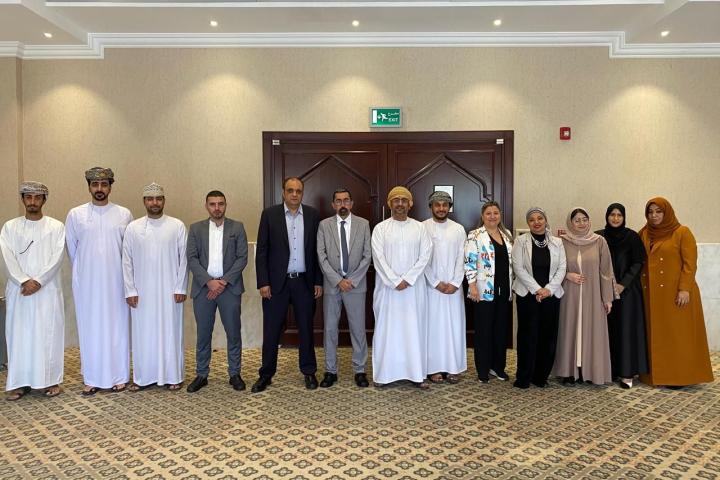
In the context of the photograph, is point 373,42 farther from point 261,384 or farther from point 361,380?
point 261,384

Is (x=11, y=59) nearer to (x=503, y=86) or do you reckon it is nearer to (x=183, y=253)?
(x=183, y=253)

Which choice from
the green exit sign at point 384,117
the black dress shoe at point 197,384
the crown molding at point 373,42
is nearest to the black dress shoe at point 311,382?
the black dress shoe at point 197,384

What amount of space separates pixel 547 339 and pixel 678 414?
105 centimetres

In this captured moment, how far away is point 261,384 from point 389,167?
2708mm

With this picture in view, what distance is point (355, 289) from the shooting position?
464 centimetres

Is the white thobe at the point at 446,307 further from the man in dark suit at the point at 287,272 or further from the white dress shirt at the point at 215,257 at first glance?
the white dress shirt at the point at 215,257

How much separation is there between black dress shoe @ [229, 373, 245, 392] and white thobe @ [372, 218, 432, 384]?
1.12 metres

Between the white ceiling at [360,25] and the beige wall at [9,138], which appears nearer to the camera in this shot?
the white ceiling at [360,25]

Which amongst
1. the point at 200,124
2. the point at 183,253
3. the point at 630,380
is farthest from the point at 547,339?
the point at 200,124

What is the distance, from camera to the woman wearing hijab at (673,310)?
4.53m

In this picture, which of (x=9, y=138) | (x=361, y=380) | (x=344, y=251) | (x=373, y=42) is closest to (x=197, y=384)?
(x=361, y=380)

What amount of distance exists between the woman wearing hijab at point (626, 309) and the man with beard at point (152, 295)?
3.70 meters

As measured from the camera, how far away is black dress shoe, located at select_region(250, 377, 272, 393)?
14.6 feet

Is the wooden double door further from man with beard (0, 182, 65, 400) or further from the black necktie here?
man with beard (0, 182, 65, 400)
